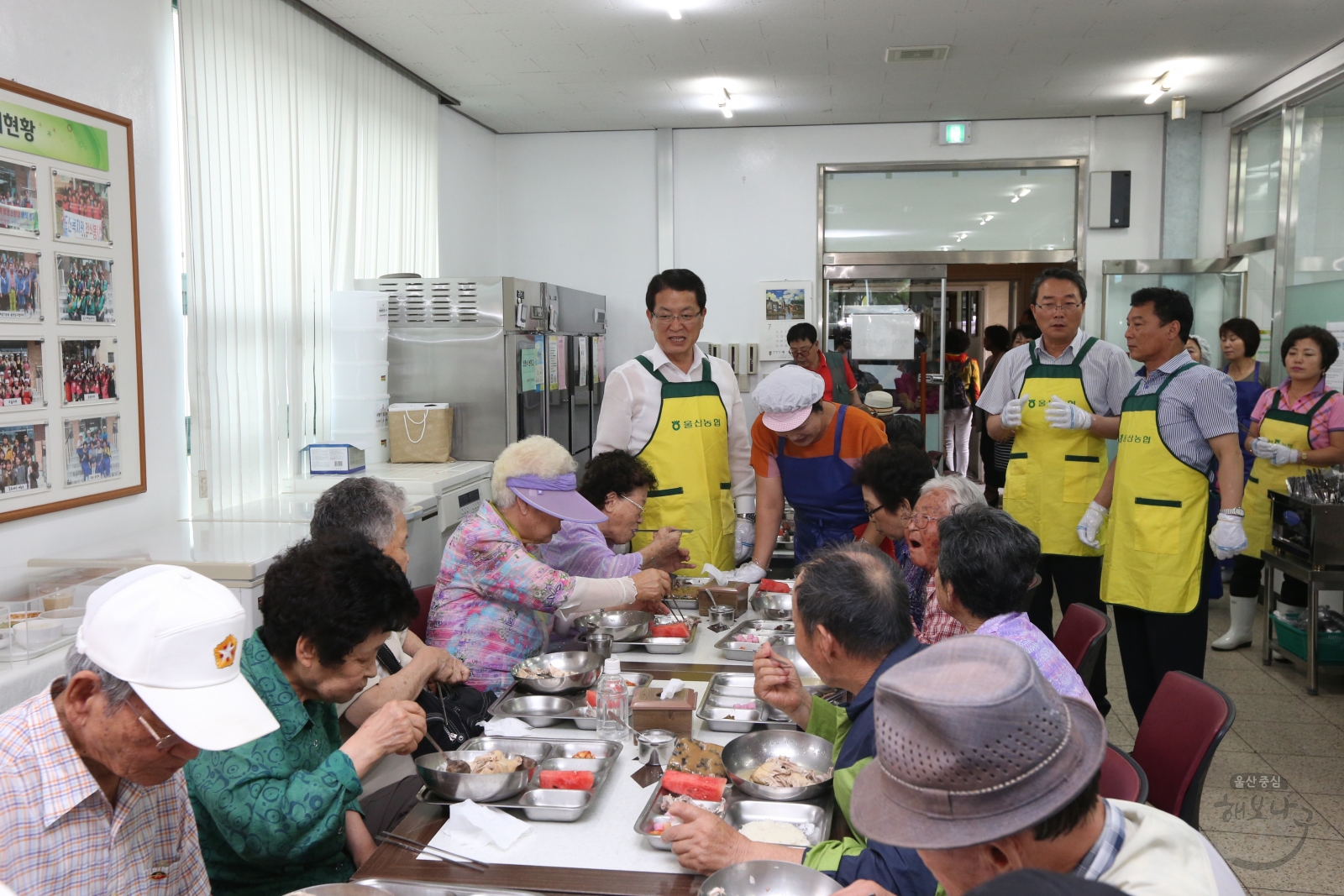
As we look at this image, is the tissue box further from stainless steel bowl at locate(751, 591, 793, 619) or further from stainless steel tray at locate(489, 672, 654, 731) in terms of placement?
stainless steel bowl at locate(751, 591, 793, 619)

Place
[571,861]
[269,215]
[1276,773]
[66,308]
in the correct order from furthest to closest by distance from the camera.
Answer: [269,215]
[1276,773]
[66,308]
[571,861]

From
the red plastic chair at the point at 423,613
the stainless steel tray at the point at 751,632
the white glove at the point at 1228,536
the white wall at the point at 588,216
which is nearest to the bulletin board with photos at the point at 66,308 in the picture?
the red plastic chair at the point at 423,613

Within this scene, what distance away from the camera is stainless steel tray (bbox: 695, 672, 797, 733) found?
2.28 metres

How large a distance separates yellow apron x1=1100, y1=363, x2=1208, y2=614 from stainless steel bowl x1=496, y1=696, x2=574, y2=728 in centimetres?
224

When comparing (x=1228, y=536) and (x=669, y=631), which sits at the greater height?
(x=1228, y=536)

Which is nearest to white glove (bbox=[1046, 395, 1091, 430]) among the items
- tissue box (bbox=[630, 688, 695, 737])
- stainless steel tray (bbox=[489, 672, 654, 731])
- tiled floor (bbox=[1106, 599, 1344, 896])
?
tiled floor (bbox=[1106, 599, 1344, 896])

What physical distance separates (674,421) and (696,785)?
204cm

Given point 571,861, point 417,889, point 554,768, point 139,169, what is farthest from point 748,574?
point 139,169

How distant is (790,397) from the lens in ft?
11.2

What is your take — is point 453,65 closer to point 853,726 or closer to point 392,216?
point 392,216

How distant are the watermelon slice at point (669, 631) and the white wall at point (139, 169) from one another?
2.05 m

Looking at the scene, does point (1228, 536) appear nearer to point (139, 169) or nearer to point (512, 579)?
point (512, 579)

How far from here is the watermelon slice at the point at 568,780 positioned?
1.93 metres

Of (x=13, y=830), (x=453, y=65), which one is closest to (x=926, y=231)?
(x=453, y=65)
